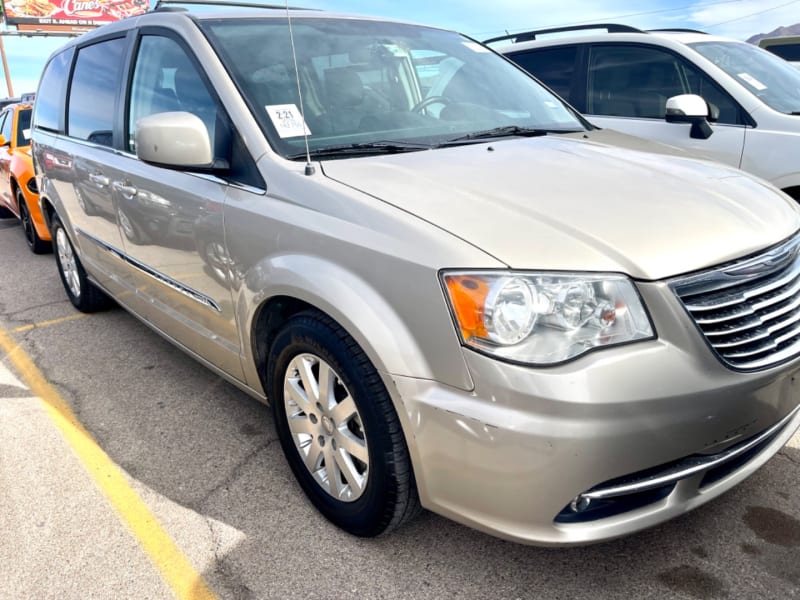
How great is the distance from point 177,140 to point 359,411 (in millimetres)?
1176

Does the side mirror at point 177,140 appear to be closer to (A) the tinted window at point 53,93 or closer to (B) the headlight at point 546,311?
(B) the headlight at point 546,311

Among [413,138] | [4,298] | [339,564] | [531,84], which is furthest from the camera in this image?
[4,298]

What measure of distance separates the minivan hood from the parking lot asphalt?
98cm

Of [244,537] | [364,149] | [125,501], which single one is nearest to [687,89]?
[364,149]

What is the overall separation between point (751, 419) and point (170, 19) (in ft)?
8.92

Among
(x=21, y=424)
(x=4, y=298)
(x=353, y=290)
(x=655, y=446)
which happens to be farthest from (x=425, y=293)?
(x=4, y=298)

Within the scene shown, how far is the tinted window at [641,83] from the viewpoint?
15.2ft

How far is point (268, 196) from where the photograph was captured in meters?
2.31

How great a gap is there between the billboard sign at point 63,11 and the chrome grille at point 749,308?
4126 cm

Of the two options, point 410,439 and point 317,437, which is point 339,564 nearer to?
point 317,437

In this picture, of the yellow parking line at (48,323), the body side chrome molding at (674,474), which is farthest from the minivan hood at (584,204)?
the yellow parking line at (48,323)

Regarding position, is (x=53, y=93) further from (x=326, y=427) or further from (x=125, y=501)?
(x=326, y=427)

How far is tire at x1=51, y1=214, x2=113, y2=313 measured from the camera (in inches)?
182

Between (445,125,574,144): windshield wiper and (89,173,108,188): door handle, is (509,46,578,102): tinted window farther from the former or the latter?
(89,173,108,188): door handle
